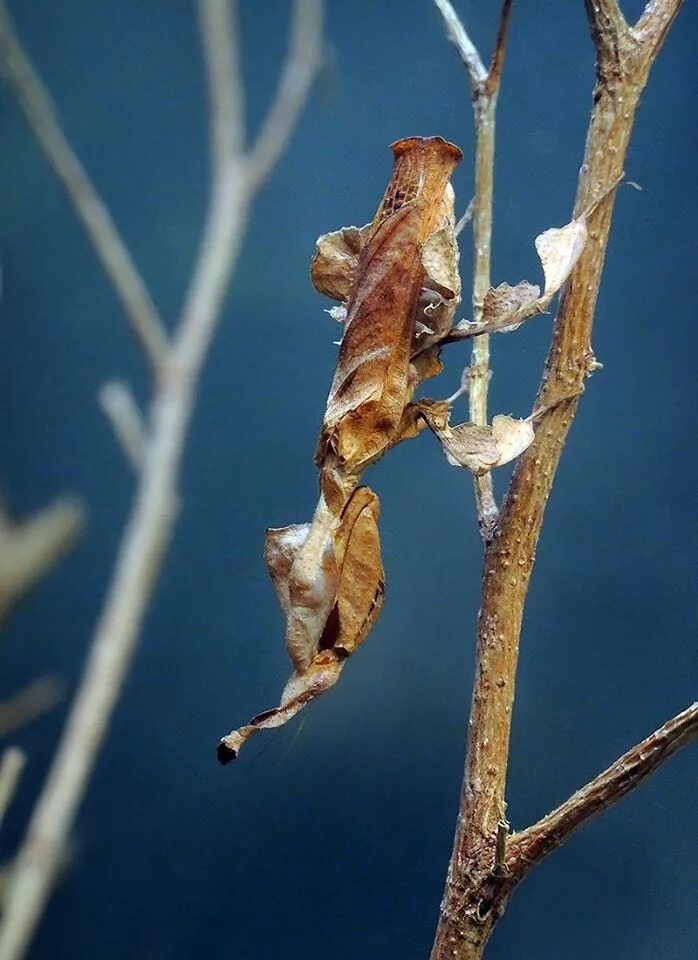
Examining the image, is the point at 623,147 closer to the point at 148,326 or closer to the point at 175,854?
the point at 148,326

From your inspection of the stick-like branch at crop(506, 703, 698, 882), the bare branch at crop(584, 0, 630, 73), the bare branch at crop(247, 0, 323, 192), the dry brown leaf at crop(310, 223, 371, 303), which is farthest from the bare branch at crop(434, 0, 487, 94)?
the stick-like branch at crop(506, 703, 698, 882)

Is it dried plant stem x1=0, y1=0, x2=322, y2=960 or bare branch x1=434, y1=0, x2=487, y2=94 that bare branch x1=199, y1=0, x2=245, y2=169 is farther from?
bare branch x1=434, y1=0, x2=487, y2=94

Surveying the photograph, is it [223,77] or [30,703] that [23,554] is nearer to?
[223,77]

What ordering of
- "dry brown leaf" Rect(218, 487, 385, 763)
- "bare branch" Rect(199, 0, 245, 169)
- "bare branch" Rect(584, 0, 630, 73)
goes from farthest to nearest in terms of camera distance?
"bare branch" Rect(584, 0, 630, 73) < "dry brown leaf" Rect(218, 487, 385, 763) < "bare branch" Rect(199, 0, 245, 169)

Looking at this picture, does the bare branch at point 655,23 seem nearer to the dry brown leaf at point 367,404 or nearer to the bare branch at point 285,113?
the dry brown leaf at point 367,404

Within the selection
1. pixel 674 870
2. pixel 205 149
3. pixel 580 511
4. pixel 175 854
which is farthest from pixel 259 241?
pixel 674 870
